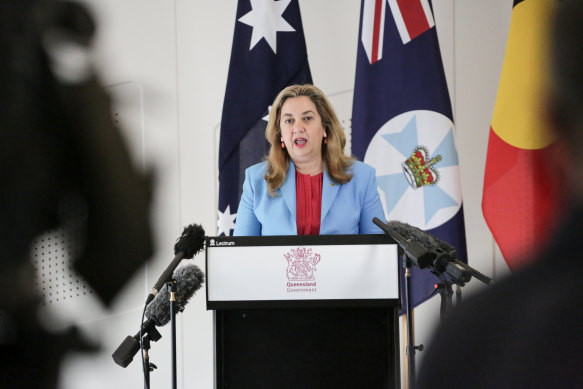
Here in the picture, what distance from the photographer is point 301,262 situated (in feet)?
6.52

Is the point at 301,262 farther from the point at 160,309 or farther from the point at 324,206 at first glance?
the point at 324,206

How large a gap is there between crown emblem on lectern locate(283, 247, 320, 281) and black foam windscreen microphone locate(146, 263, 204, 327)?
333 mm

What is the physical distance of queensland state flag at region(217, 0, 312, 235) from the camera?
3.55 meters

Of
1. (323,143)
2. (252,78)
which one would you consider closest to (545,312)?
(323,143)

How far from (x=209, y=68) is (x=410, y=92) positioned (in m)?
1.50

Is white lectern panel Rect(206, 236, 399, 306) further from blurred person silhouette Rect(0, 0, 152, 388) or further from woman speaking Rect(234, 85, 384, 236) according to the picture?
blurred person silhouette Rect(0, 0, 152, 388)

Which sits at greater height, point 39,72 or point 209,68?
point 209,68

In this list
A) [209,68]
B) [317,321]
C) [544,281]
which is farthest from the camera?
[209,68]

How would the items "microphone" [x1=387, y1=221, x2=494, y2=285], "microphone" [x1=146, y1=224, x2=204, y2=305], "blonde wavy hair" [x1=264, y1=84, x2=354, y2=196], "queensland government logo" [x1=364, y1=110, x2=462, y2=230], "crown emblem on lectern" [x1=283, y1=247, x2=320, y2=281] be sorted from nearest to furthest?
"microphone" [x1=387, y1=221, x2=494, y2=285] → "microphone" [x1=146, y1=224, x2=204, y2=305] → "crown emblem on lectern" [x1=283, y1=247, x2=320, y2=281] → "blonde wavy hair" [x1=264, y1=84, x2=354, y2=196] → "queensland government logo" [x1=364, y1=110, x2=462, y2=230]

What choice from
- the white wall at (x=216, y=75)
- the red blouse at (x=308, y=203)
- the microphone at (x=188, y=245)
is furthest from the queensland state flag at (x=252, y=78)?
the microphone at (x=188, y=245)

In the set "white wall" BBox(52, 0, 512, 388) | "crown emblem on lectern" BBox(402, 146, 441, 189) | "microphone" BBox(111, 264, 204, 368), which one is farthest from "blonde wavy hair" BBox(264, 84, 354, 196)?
"white wall" BBox(52, 0, 512, 388)

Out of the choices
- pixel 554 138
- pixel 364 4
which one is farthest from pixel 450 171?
pixel 554 138

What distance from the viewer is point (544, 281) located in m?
0.15

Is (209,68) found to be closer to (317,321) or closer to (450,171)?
(450,171)
